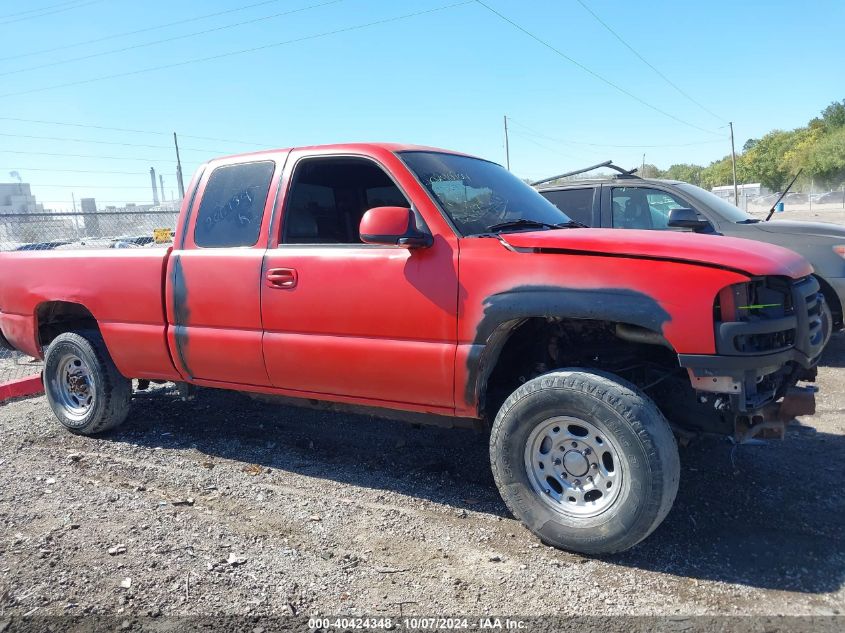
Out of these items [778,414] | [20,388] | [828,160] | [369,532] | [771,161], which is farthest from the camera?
[771,161]

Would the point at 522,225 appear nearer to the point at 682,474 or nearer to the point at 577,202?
the point at 682,474

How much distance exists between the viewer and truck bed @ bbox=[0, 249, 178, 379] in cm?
443

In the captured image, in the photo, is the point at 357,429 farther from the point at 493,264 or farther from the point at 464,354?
the point at 493,264

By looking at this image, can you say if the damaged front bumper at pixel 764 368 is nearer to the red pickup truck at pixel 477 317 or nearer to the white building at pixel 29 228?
the red pickup truck at pixel 477 317

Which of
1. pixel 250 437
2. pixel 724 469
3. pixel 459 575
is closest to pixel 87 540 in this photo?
pixel 250 437

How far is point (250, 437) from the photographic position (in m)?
4.98

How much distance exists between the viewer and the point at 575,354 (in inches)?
139

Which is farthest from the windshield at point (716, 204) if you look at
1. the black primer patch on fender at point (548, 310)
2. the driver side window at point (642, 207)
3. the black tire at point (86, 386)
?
Answer: the black tire at point (86, 386)

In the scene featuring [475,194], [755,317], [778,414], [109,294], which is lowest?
[778,414]

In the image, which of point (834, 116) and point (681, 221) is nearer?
point (681, 221)

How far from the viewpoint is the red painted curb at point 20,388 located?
6223 mm

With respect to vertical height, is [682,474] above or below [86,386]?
below

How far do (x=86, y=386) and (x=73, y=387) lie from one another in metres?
0.13

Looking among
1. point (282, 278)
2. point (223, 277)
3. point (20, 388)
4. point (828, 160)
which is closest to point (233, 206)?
point (223, 277)
